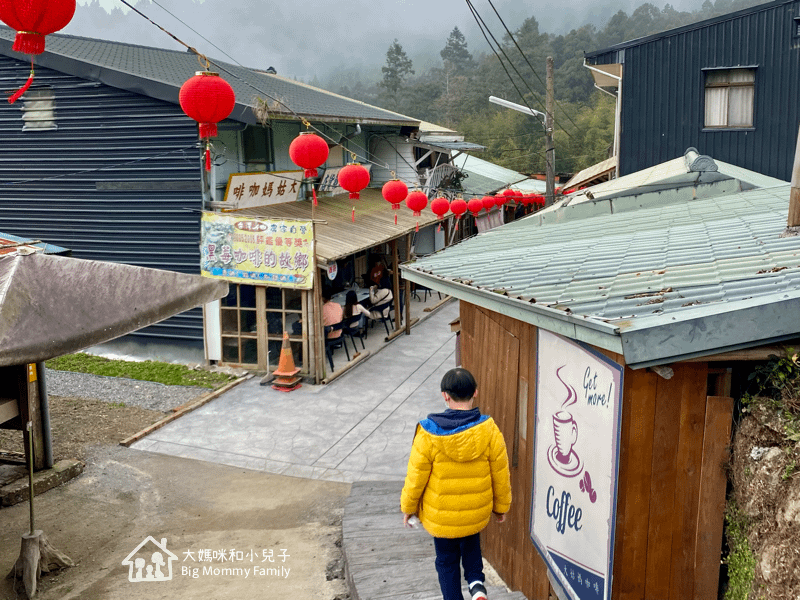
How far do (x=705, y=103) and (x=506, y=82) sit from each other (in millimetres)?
61001

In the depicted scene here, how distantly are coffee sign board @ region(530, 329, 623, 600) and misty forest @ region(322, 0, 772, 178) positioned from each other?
142 ft

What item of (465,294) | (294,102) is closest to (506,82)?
(294,102)

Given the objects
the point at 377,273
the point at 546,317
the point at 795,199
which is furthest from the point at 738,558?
the point at 377,273

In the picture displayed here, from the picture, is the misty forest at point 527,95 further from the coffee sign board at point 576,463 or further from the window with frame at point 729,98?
the coffee sign board at point 576,463

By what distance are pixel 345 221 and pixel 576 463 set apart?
13.1 m

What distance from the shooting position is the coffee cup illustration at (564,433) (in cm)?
433

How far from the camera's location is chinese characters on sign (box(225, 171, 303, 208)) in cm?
1438

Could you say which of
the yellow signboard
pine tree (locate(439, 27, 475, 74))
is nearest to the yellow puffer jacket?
the yellow signboard

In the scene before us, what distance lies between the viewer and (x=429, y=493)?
437 centimetres

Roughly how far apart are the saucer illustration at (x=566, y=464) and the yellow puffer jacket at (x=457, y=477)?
1.21 ft

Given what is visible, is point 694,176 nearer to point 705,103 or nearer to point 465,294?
point 705,103

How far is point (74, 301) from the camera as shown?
5820 mm

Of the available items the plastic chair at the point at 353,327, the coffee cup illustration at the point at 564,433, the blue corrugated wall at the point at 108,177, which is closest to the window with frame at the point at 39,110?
the blue corrugated wall at the point at 108,177

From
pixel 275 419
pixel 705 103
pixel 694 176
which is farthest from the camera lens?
pixel 705 103
